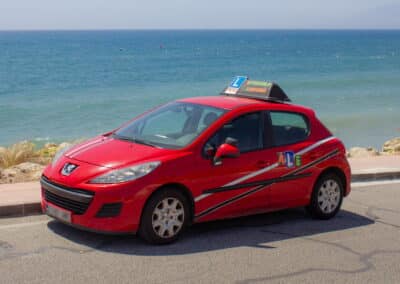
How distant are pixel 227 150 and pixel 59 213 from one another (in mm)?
1845

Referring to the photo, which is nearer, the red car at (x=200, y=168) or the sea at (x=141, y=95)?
the red car at (x=200, y=168)

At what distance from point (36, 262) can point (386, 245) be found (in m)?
3.72

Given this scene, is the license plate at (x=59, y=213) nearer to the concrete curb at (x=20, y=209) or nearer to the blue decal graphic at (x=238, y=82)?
the concrete curb at (x=20, y=209)

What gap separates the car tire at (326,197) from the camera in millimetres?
8836

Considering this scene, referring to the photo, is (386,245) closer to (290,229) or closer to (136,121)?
(290,229)

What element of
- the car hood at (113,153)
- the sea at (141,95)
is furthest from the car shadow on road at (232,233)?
the sea at (141,95)

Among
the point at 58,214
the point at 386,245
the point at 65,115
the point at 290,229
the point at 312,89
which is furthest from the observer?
the point at 312,89

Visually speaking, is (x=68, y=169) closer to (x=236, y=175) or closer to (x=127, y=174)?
(x=127, y=174)

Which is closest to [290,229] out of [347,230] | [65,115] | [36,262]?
[347,230]

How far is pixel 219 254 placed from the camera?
7.23 metres

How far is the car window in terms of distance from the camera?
797cm

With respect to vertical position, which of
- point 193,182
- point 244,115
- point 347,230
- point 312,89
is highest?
point 244,115

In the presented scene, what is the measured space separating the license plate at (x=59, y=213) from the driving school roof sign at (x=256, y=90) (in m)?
2.95

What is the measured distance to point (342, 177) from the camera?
A: 29.8ft
